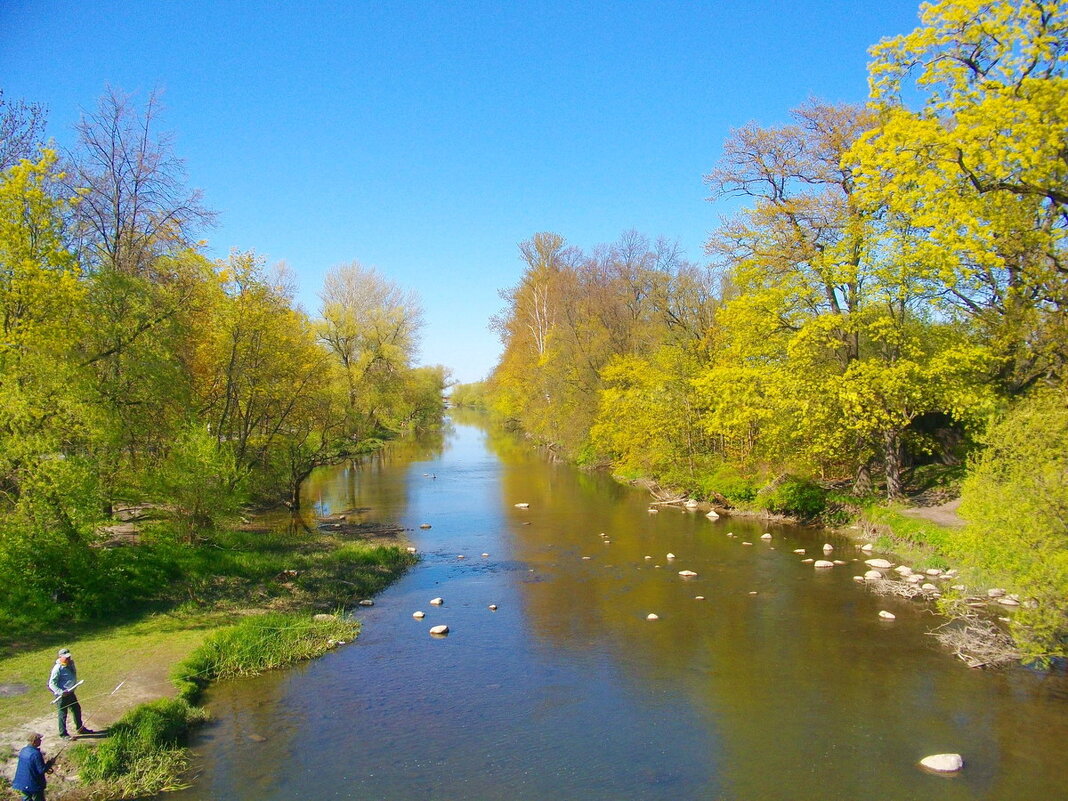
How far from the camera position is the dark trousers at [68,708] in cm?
1119

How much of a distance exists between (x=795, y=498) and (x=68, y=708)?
25390 millimetres

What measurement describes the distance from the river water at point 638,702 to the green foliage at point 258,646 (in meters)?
0.47

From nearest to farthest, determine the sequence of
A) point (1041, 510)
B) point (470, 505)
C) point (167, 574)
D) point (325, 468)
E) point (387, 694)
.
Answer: point (1041, 510) < point (387, 694) < point (167, 574) < point (470, 505) < point (325, 468)

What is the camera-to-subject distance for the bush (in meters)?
28.2

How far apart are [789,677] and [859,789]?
4.01 meters

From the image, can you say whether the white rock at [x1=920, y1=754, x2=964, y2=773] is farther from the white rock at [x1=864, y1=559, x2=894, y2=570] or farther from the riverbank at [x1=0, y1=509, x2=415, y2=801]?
the riverbank at [x1=0, y1=509, x2=415, y2=801]

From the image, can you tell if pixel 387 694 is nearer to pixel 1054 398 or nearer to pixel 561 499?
pixel 1054 398

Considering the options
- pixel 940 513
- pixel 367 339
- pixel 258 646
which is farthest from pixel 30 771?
pixel 367 339

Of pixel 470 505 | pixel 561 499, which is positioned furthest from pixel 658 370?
pixel 470 505

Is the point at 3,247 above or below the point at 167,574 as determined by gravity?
above

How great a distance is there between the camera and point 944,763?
10.9 meters

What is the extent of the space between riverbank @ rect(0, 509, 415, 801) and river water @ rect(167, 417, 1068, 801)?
144 centimetres

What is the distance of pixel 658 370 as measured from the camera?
39562mm

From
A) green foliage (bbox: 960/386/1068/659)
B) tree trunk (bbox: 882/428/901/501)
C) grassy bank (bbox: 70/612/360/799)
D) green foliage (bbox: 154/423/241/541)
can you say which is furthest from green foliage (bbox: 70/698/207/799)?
tree trunk (bbox: 882/428/901/501)
